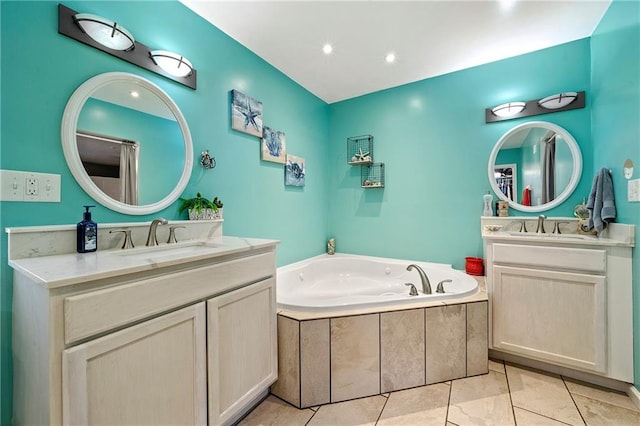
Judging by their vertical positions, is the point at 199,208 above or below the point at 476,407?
above

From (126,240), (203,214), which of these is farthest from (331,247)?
(126,240)

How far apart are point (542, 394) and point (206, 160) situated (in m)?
2.70

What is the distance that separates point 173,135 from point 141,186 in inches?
15.4

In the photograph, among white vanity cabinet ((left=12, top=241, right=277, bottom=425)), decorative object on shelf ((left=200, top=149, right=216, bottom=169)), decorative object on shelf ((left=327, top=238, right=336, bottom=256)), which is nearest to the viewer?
white vanity cabinet ((left=12, top=241, right=277, bottom=425))

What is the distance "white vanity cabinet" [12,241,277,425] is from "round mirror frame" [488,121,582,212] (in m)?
2.33

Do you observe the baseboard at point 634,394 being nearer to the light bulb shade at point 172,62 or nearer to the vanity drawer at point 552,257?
the vanity drawer at point 552,257

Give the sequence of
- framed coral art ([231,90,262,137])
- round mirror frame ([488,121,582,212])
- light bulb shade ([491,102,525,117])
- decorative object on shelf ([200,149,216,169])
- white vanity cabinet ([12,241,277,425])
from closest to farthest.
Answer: white vanity cabinet ([12,241,277,425]) < decorative object on shelf ([200,149,216,169]) < framed coral art ([231,90,262,137]) < round mirror frame ([488,121,582,212]) < light bulb shade ([491,102,525,117])

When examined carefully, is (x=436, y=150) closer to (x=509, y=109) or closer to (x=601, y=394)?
(x=509, y=109)

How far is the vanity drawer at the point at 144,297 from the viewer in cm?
79

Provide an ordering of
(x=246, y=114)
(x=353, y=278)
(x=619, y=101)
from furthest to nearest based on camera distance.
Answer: (x=353, y=278), (x=246, y=114), (x=619, y=101)

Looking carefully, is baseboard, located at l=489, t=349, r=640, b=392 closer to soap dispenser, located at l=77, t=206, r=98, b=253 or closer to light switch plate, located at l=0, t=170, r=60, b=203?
soap dispenser, located at l=77, t=206, r=98, b=253

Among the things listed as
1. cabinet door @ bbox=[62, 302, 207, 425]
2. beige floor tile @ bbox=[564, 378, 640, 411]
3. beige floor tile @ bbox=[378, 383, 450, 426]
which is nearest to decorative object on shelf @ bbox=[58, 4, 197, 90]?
cabinet door @ bbox=[62, 302, 207, 425]

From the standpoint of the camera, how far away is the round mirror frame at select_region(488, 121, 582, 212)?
215cm

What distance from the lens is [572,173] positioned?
85.7 inches
